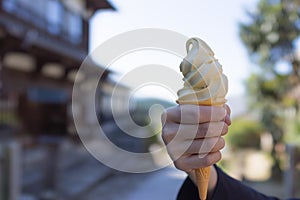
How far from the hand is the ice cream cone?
0.08ft

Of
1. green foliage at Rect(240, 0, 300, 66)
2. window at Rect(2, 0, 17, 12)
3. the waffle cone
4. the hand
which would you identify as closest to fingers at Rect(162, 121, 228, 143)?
the hand

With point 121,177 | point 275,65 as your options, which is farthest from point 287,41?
point 121,177

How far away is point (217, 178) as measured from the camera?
108 centimetres

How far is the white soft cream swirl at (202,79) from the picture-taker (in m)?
0.80

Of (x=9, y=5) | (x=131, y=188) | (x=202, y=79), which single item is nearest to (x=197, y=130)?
(x=202, y=79)

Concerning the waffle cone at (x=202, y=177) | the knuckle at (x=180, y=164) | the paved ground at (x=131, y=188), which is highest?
the knuckle at (x=180, y=164)

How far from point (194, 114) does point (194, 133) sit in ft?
0.15

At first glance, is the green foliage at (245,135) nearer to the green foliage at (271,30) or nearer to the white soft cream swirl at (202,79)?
the green foliage at (271,30)

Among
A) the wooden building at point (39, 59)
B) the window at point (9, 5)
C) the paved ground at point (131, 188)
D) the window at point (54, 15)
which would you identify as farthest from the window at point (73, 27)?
the paved ground at point (131, 188)

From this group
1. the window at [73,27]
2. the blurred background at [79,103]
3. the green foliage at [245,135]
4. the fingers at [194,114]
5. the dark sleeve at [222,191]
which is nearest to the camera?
the fingers at [194,114]

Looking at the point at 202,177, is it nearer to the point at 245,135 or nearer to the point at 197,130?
the point at 197,130

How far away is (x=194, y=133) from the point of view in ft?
2.57

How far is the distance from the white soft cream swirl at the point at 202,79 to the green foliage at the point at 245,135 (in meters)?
11.0

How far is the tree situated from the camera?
753cm
